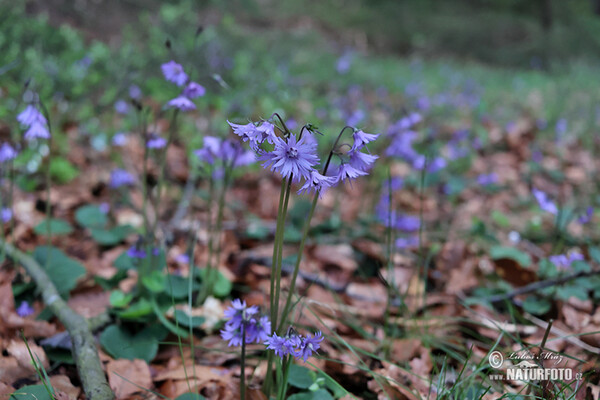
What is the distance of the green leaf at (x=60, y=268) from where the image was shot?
1588 mm

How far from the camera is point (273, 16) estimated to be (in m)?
12.0

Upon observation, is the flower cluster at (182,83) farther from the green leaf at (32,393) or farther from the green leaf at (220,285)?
the green leaf at (32,393)

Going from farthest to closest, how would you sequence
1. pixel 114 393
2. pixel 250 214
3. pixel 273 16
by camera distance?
pixel 273 16 < pixel 250 214 < pixel 114 393

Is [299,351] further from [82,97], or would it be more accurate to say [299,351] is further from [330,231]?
[82,97]

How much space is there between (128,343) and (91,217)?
1.00 metres

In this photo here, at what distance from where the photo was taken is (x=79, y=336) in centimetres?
129

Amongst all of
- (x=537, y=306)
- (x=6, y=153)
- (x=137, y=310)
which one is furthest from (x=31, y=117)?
(x=537, y=306)

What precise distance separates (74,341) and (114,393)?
239mm

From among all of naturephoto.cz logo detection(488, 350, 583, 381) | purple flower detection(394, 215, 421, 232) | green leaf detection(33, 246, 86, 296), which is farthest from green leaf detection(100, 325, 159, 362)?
purple flower detection(394, 215, 421, 232)

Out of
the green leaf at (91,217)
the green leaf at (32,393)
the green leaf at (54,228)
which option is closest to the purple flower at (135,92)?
the green leaf at (91,217)

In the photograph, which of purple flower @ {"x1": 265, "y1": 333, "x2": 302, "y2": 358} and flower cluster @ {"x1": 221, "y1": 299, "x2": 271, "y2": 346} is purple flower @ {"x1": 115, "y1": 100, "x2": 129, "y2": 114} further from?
purple flower @ {"x1": 265, "y1": 333, "x2": 302, "y2": 358}

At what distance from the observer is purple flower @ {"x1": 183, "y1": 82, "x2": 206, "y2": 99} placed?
140 centimetres

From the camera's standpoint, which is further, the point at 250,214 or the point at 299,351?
the point at 250,214

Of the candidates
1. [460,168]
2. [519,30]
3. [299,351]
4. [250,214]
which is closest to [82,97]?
[250,214]
